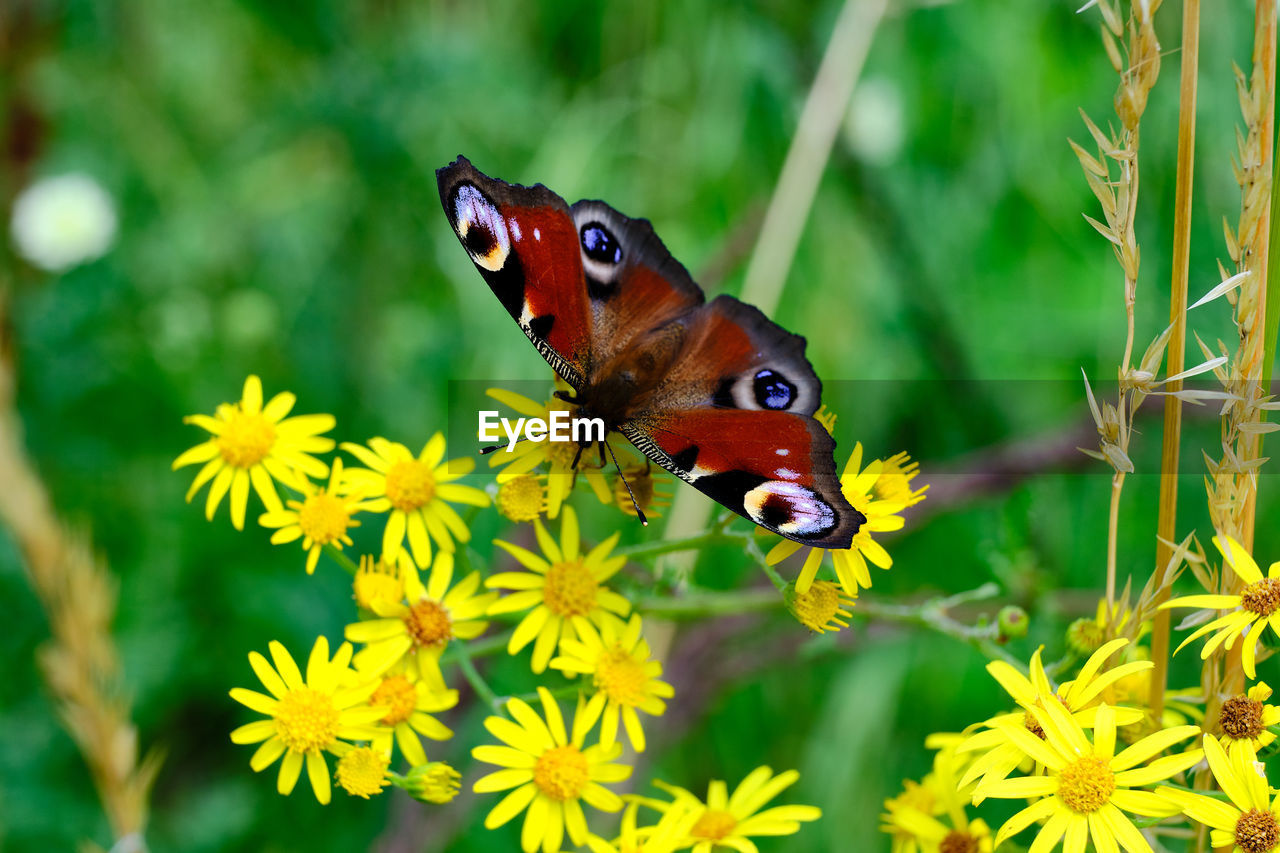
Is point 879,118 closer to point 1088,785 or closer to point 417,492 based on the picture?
point 417,492

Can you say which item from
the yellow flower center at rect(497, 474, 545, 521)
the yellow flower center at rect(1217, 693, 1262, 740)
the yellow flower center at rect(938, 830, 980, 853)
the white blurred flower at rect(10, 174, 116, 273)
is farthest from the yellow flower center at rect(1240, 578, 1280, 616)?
the white blurred flower at rect(10, 174, 116, 273)

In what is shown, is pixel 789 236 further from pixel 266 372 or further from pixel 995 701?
pixel 266 372

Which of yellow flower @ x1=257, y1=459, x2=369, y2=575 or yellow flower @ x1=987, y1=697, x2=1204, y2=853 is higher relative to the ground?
yellow flower @ x1=257, y1=459, x2=369, y2=575

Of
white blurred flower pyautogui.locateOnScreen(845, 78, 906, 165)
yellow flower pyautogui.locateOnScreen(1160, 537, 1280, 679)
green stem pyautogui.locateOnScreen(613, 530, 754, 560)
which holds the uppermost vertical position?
white blurred flower pyautogui.locateOnScreen(845, 78, 906, 165)

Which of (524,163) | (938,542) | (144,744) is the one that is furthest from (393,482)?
(524,163)

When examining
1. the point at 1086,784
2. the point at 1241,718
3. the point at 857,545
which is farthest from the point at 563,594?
the point at 1241,718

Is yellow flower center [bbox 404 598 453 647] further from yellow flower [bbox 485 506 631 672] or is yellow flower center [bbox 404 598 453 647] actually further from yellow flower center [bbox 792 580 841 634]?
yellow flower center [bbox 792 580 841 634]

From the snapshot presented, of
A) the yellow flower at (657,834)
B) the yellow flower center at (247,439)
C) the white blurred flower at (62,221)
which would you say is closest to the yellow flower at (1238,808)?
the yellow flower at (657,834)
